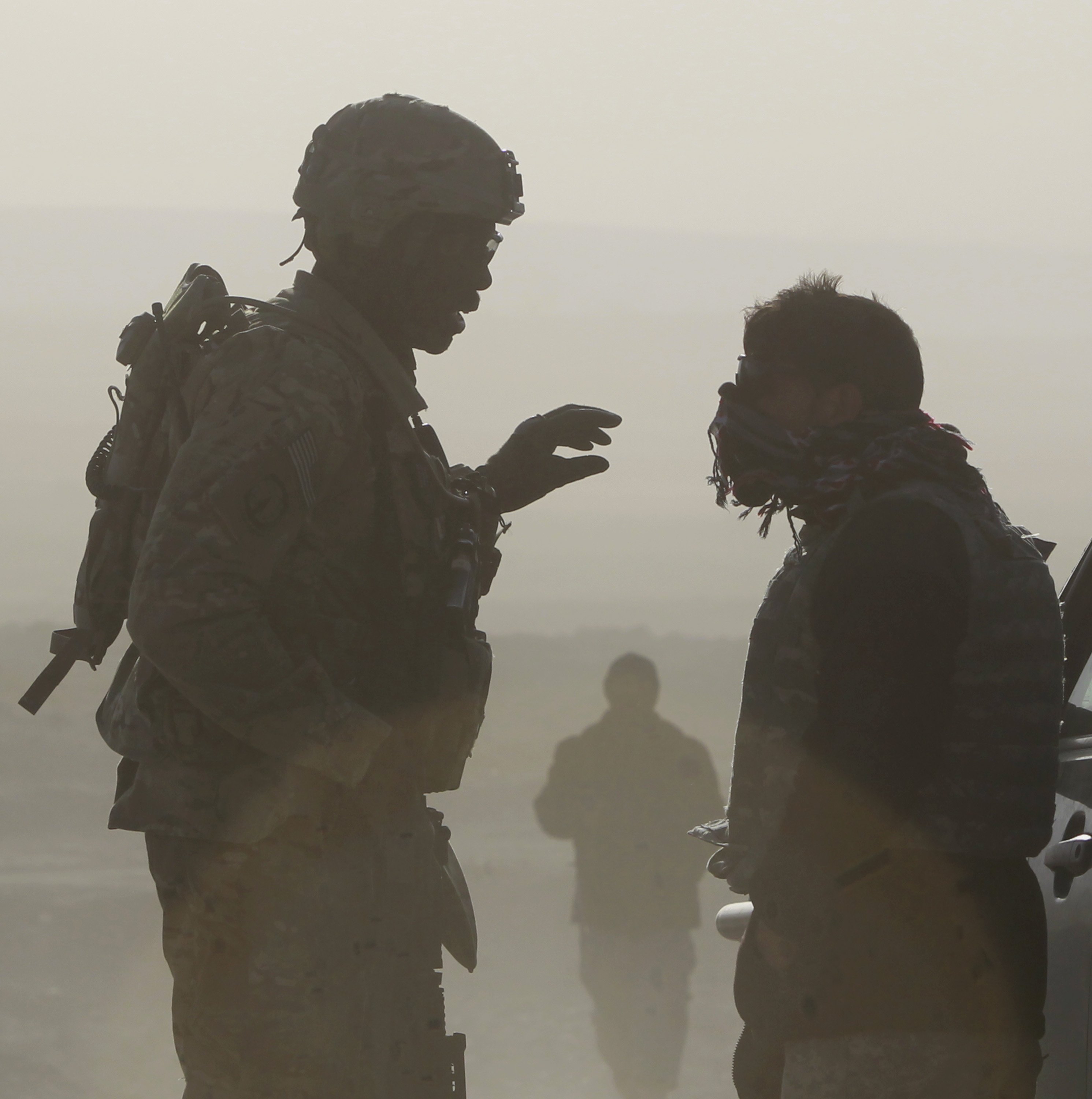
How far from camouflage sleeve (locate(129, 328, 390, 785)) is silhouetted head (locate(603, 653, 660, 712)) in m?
5.06

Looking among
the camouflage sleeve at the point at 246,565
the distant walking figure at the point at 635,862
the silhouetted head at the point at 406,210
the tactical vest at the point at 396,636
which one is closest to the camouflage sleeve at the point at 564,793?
the distant walking figure at the point at 635,862

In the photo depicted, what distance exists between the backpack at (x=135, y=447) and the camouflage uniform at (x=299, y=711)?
3.5 inches

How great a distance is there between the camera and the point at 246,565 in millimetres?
2803

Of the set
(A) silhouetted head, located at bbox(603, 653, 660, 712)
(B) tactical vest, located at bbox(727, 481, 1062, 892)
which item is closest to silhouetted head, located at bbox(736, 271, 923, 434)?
(B) tactical vest, located at bbox(727, 481, 1062, 892)

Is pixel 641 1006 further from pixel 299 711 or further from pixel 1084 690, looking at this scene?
pixel 299 711

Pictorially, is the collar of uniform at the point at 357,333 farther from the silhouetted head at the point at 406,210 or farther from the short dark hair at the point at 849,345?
the short dark hair at the point at 849,345

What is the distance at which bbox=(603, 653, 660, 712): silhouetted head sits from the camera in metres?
7.88

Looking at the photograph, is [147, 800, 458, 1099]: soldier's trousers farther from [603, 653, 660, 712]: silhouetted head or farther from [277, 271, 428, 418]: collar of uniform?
[603, 653, 660, 712]: silhouetted head

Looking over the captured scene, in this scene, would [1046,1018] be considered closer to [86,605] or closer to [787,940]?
[787,940]

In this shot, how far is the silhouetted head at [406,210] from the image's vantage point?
3.12m

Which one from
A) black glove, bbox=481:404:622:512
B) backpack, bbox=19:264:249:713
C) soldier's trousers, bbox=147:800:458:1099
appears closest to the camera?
soldier's trousers, bbox=147:800:458:1099

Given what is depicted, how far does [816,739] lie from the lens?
2.48 meters

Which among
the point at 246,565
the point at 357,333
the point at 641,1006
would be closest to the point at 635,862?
the point at 641,1006

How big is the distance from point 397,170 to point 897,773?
1.54 meters
